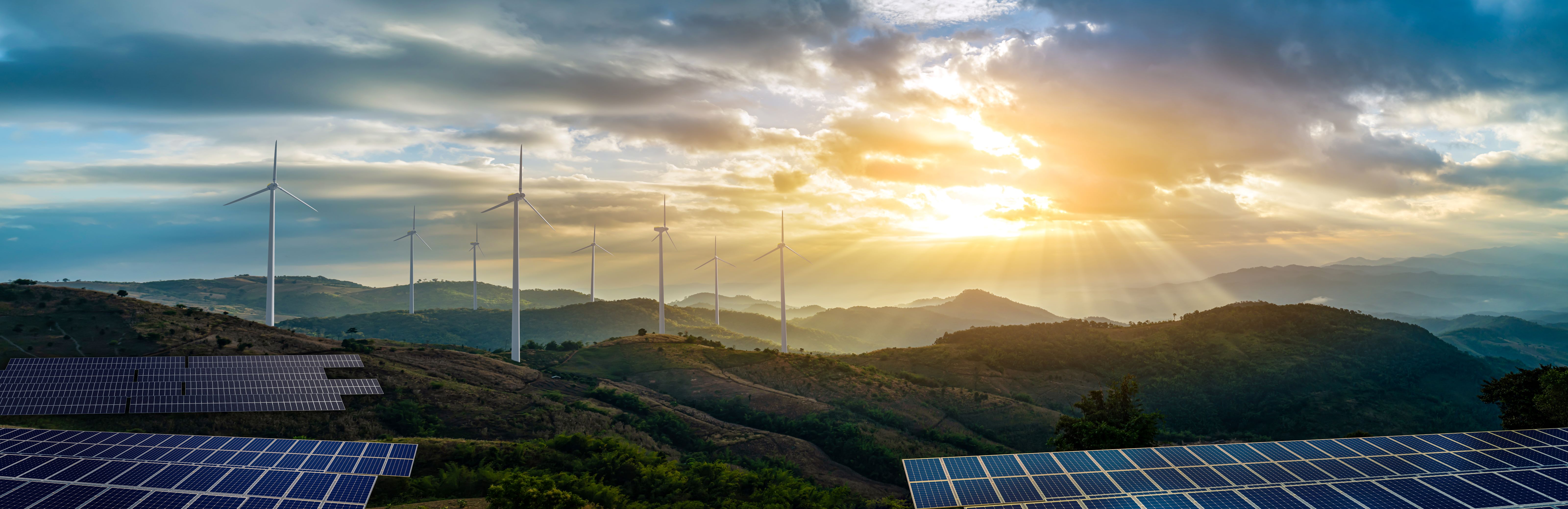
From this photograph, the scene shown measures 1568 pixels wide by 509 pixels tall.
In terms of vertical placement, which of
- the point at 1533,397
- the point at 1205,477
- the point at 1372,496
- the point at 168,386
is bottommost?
the point at 1205,477

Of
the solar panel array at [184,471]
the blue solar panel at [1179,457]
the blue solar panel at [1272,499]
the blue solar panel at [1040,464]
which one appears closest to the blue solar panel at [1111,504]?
the blue solar panel at [1040,464]

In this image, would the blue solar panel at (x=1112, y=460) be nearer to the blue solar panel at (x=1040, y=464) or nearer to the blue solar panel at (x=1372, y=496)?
the blue solar panel at (x=1040, y=464)

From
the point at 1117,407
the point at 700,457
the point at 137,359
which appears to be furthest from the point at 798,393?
the point at 137,359

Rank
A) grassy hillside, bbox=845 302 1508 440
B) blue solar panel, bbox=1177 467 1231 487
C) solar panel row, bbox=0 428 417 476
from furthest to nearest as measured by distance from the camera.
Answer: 1. grassy hillside, bbox=845 302 1508 440
2. blue solar panel, bbox=1177 467 1231 487
3. solar panel row, bbox=0 428 417 476

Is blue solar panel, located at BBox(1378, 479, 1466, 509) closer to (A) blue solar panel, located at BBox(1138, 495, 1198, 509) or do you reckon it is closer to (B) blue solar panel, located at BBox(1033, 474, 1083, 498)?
(A) blue solar panel, located at BBox(1138, 495, 1198, 509)

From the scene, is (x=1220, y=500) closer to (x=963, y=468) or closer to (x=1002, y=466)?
(x=1002, y=466)

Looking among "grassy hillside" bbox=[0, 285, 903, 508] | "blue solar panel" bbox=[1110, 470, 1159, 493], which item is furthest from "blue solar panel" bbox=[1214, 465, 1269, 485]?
"grassy hillside" bbox=[0, 285, 903, 508]

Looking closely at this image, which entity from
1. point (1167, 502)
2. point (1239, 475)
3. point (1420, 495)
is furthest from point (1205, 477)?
point (1420, 495)
